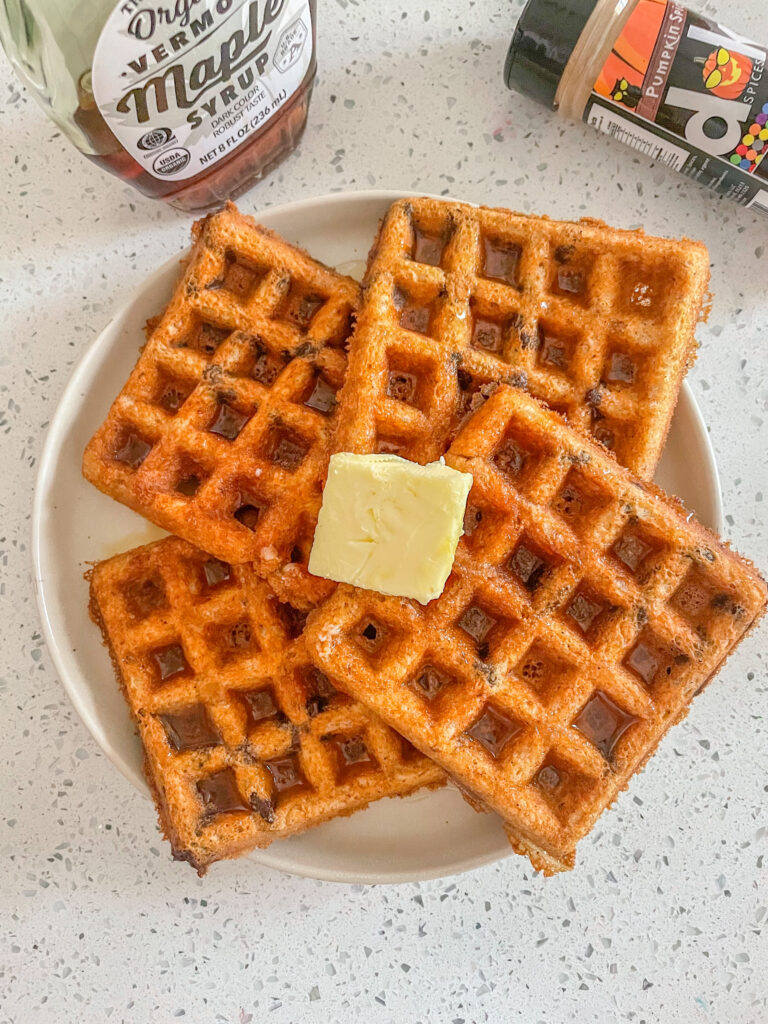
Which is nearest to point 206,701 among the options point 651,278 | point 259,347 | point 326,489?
point 326,489

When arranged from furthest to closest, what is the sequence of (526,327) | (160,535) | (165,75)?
(160,535)
(526,327)
(165,75)

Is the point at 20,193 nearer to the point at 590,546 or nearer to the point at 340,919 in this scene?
the point at 590,546

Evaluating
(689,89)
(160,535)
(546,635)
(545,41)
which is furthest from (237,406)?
(689,89)

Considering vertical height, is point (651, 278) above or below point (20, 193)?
above

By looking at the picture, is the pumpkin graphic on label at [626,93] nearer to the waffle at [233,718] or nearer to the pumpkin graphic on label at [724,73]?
the pumpkin graphic on label at [724,73]

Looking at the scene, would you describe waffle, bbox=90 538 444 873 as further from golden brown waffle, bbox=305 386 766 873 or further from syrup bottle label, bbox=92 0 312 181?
syrup bottle label, bbox=92 0 312 181

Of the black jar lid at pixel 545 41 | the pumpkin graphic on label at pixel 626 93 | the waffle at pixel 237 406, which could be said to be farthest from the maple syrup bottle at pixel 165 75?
the pumpkin graphic on label at pixel 626 93

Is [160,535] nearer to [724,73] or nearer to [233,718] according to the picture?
[233,718]
